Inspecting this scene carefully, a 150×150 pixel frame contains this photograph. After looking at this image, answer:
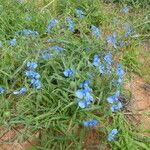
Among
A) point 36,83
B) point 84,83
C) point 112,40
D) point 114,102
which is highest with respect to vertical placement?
point 36,83

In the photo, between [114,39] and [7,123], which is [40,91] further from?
[114,39]

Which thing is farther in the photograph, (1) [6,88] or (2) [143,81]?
(2) [143,81]

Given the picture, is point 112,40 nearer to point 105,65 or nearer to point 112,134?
point 105,65

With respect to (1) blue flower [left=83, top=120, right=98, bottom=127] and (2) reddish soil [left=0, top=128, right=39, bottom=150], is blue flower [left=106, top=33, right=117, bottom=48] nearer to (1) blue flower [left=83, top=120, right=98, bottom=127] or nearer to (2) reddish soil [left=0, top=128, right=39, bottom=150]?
(1) blue flower [left=83, top=120, right=98, bottom=127]

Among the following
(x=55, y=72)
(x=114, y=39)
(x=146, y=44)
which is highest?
(x=55, y=72)

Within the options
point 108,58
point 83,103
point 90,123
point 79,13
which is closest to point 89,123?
point 90,123

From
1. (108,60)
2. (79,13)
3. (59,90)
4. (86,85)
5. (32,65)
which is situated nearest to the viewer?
(86,85)

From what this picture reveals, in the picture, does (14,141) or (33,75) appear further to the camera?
(33,75)

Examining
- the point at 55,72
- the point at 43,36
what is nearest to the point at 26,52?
the point at 55,72
